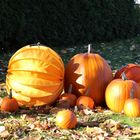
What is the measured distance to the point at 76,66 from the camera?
5.80m

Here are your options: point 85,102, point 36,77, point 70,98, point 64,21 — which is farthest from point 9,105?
point 64,21

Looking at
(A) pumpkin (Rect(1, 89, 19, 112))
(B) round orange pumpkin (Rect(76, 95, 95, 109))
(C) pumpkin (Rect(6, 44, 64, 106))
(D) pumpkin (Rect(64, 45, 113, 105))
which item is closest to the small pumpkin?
(B) round orange pumpkin (Rect(76, 95, 95, 109))

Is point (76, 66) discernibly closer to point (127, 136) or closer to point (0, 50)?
point (127, 136)

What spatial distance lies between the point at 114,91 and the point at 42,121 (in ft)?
3.58

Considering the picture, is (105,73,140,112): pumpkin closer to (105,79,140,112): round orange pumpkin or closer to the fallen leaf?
(105,79,140,112): round orange pumpkin

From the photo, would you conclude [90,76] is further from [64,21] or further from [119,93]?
[64,21]

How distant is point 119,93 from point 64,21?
260 inches

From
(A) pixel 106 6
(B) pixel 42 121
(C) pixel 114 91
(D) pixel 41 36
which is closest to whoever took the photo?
(B) pixel 42 121

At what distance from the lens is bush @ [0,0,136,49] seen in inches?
404

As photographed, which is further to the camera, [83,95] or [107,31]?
[107,31]

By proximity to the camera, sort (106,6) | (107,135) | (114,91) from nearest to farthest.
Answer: (107,135)
(114,91)
(106,6)

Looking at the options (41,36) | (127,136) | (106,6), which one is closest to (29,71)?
(127,136)

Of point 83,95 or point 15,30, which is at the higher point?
point 15,30

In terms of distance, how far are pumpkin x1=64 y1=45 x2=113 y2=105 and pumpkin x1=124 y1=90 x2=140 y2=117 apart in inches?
24.0
